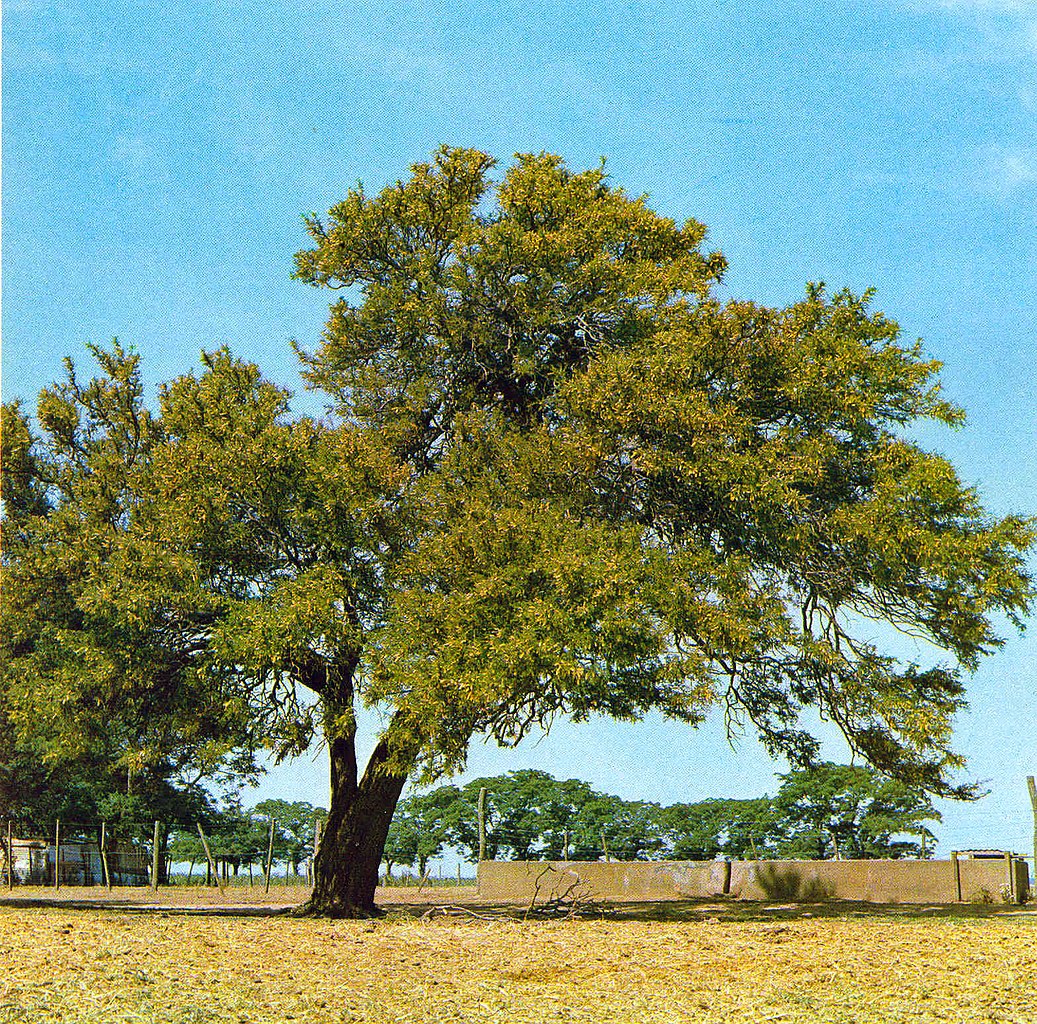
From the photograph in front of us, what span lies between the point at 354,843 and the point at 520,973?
865 centimetres

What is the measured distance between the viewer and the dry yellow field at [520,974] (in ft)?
33.5

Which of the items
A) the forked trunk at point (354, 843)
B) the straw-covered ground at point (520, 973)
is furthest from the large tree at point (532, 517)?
the straw-covered ground at point (520, 973)

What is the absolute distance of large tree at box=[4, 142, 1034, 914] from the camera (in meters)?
16.7

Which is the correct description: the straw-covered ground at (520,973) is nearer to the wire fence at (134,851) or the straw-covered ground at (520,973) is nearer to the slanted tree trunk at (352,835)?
the slanted tree trunk at (352,835)

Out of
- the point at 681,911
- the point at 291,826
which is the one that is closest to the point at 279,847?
the point at 291,826

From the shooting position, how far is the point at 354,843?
20266 millimetres

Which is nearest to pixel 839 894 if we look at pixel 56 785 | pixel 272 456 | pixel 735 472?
pixel 735 472

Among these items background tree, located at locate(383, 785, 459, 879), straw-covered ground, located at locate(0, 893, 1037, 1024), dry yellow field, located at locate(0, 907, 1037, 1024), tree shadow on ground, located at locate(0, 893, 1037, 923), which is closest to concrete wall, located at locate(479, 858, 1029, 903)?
tree shadow on ground, located at locate(0, 893, 1037, 923)

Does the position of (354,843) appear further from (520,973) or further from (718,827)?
(718,827)

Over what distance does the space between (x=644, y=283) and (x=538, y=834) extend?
19471 millimetres

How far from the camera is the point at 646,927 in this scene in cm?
1644

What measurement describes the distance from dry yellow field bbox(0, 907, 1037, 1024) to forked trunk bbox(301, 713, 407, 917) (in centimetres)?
388

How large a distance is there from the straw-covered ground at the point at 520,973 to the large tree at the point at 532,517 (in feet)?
10.3

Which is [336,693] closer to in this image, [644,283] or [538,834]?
[644,283]
